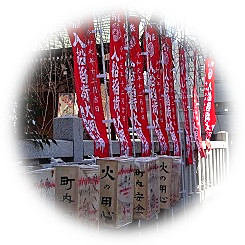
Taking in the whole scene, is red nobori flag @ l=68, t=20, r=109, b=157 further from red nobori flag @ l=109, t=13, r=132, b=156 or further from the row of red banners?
red nobori flag @ l=109, t=13, r=132, b=156

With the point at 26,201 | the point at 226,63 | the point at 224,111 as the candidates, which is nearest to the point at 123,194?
the point at 26,201

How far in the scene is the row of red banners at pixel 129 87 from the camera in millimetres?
5148

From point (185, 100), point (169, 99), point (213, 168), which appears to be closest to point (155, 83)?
point (169, 99)

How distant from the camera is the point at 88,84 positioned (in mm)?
5188

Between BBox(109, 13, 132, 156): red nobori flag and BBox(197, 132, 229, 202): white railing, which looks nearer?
BBox(109, 13, 132, 156): red nobori flag

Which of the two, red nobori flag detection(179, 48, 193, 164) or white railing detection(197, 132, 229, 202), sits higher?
red nobori flag detection(179, 48, 193, 164)

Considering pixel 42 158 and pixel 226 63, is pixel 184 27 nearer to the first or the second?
pixel 226 63

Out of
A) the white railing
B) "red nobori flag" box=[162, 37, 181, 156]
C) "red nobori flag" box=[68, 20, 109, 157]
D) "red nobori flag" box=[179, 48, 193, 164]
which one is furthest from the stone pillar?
the white railing

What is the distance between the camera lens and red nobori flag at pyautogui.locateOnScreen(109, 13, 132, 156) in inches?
226

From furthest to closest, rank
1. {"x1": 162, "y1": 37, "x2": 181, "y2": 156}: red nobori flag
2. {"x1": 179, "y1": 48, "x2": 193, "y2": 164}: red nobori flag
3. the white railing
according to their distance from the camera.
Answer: the white railing, {"x1": 179, "y1": 48, "x2": 193, "y2": 164}: red nobori flag, {"x1": 162, "y1": 37, "x2": 181, "y2": 156}: red nobori flag

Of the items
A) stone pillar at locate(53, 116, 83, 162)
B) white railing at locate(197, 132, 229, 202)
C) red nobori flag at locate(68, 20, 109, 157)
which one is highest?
red nobori flag at locate(68, 20, 109, 157)

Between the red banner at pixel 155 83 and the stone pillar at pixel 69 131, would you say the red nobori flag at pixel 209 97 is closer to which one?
the red banner at pixel 155 83

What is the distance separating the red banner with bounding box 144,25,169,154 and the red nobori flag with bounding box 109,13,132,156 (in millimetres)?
1636

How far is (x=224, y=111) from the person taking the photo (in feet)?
67.5
